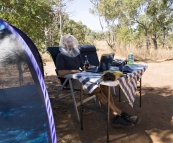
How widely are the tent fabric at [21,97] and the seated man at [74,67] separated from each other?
107 centimetres

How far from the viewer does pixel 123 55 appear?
10242 millimetres

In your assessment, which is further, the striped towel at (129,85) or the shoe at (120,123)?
the shoe at (120,123)

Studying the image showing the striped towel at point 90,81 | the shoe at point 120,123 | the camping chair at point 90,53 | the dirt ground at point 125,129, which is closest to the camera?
the striped towel at point 90,81

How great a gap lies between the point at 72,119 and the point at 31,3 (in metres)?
2.12

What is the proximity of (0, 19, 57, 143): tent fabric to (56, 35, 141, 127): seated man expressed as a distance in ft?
3.50

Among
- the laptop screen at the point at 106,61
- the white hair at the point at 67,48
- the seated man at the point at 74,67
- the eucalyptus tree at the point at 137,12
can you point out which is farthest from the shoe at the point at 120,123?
the eucalyptus tree at the point at 137,12

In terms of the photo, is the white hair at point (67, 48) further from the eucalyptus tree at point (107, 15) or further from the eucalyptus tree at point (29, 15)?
the eucalyptus tree at point (107, 15)

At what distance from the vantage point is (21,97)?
1.42m

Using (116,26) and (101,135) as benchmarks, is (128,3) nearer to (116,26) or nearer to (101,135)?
(116,26)

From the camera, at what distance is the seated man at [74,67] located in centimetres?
237

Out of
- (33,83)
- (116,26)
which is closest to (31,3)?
(33,83)

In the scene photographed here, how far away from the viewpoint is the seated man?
7.79 ft

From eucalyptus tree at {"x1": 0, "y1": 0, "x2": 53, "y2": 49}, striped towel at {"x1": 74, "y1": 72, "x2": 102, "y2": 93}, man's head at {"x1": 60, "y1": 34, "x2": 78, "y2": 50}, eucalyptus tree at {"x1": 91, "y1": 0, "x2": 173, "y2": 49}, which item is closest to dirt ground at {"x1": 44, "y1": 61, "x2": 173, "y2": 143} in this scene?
striped towel at {"x1": 74, "y1": 72, "x2": 102, "y2": 93}

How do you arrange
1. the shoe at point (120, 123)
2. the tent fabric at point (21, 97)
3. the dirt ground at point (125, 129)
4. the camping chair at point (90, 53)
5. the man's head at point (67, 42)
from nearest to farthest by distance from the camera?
the tent fabric at point (21, 97) → the dirt ground at point (125, 129) → the shoe at point (120, 123) → the man's head at point (67, 42) → the camping chair at point (90, 53)
